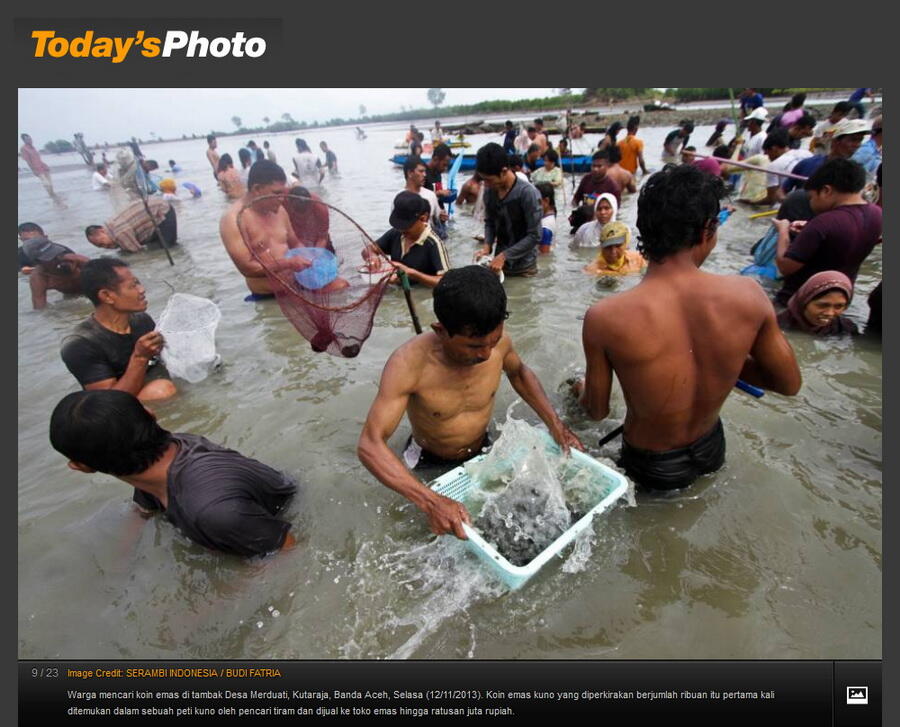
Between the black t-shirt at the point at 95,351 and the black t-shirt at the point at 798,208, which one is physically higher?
the black t-shirt at the point at 798,208

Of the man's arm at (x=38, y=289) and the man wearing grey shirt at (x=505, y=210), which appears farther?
the man's arm at (x=38, y=289)

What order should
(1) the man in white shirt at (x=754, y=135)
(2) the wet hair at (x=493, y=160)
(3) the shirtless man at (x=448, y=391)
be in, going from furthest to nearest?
(1) the man in white shirt at (x=754, y=135) < (2) the wet hair at (x=493, y=160) < (3) the shirtless man at (x=448, y=391)

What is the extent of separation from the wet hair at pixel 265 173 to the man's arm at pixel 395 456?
11.3 ft

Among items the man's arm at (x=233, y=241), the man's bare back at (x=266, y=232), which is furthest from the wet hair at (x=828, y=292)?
the man's arm at (x=233, y=241)

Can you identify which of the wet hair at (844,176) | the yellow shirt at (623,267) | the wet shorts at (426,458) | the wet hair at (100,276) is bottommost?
the wet shorts at (426,458)

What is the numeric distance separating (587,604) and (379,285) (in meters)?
2.38

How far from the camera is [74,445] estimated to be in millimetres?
1988

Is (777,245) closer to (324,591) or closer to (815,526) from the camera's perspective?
(815,526)

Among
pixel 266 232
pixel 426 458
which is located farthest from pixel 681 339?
pixel 266 232

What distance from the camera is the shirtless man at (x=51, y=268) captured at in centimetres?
612

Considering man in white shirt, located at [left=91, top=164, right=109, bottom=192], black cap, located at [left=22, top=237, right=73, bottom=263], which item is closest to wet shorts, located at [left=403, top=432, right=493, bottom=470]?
black cap, located at [left=22, top=237, right=73, bottom=263]

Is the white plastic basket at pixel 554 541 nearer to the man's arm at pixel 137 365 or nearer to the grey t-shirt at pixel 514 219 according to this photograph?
the man's arm at pixel 137 365

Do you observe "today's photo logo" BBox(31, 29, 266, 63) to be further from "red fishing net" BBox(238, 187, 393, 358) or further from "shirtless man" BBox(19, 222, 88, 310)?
"shirtless man" BBox(19, 222, 88, 310)

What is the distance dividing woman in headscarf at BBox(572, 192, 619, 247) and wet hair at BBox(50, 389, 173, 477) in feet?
23.6
